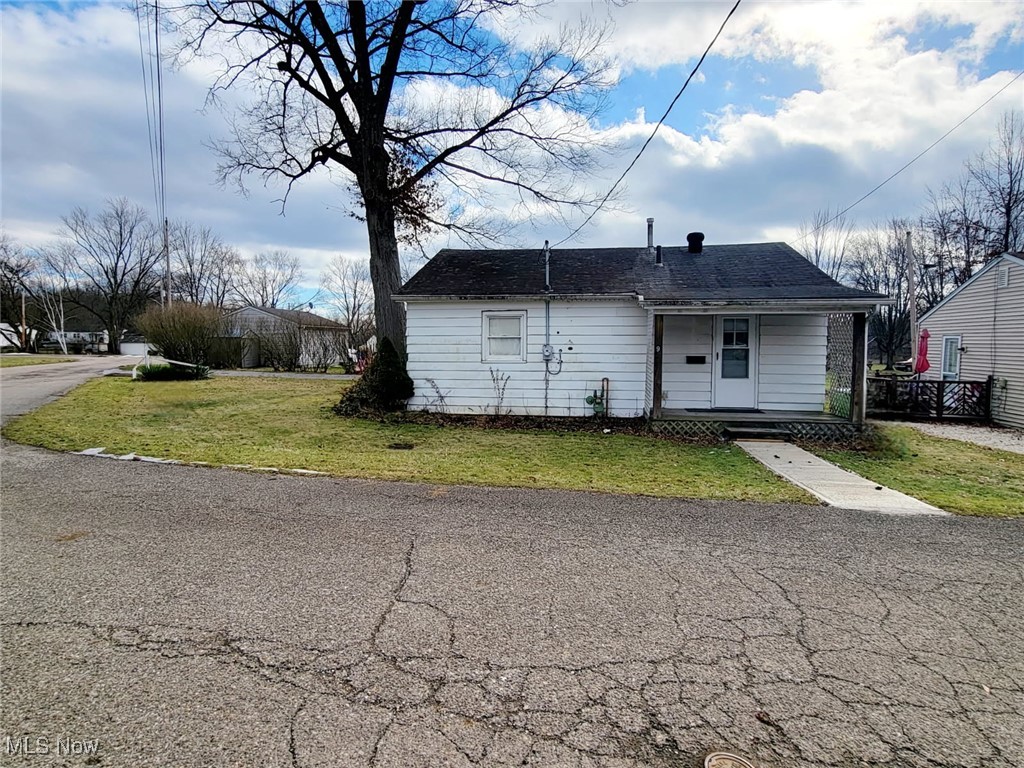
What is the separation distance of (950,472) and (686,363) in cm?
480

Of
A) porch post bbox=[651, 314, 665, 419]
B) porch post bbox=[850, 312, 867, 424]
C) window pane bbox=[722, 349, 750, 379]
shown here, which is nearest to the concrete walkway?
porch post bbox=[850, 312, 867, 424]

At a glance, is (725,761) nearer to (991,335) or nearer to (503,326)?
(503,326)

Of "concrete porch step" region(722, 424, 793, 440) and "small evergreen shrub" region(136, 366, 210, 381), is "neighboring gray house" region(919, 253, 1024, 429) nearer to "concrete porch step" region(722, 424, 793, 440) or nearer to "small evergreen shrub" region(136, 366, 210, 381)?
"concrete porch step" region(722, 424, 793, 440)

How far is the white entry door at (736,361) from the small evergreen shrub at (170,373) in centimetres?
1883

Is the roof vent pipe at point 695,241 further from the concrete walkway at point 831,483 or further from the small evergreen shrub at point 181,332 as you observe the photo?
the small evergreen shrub at point 181,332

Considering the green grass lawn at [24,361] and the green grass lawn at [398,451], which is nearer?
the green grass lawn at [398,451]

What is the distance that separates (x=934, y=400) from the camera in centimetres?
1441

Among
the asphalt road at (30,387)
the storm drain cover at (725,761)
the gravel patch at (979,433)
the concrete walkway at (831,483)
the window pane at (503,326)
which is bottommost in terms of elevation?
the gravel patch at (979,433)

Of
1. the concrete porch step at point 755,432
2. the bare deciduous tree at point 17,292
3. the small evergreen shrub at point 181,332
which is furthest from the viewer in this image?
the bare deciduous tree at point 17,292

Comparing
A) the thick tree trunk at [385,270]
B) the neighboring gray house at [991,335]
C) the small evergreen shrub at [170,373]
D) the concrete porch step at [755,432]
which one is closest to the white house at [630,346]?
the concrete porch step at [755,432]

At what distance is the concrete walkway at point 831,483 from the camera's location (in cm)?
535

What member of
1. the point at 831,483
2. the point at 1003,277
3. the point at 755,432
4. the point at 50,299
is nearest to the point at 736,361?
the point at 755,432

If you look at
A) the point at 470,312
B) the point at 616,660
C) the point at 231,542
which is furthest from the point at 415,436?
the point at 616,660

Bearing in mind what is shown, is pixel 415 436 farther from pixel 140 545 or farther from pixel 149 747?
pixel 149 747
